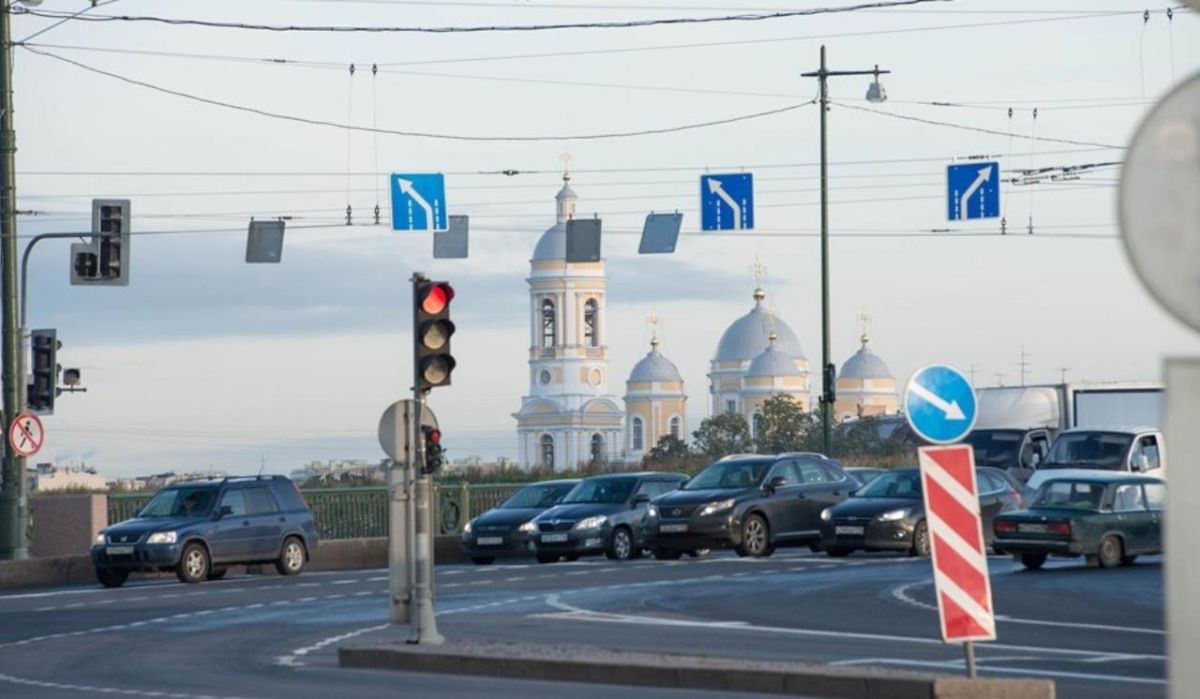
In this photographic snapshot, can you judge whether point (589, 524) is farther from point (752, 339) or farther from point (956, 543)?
point (752, 339)

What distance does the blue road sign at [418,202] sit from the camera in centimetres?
3691

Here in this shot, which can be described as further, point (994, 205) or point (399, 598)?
point (994, 205)

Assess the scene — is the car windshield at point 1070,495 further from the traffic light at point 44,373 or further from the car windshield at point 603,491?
the traffic light at point 44,373

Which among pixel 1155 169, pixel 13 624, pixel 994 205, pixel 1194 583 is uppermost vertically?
pixel 994 205

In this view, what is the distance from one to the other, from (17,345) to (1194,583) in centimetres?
3134

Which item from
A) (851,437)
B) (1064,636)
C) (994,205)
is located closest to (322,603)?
(1064,636)

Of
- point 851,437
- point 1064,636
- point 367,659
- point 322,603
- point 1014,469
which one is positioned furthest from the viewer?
point 851,437

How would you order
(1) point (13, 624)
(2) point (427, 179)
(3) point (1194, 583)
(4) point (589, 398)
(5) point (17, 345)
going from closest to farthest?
1. (3) point (1194, 583)
2. (1) point (13, 624)
3. (5) point (17, 345)
4. (2) point (427, 179)
5. (4) point (589, 398)

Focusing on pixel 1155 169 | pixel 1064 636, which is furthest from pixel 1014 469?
pixel 1155 169

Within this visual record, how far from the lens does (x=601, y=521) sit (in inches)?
1439

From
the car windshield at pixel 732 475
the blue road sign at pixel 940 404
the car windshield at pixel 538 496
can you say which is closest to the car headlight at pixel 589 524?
the car windshield at pixel 732 475

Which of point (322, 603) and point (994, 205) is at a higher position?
point (994, 205)

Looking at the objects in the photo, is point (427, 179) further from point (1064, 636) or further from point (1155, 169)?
point (1155, 169)

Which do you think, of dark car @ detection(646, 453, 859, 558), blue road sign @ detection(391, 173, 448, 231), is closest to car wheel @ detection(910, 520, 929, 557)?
dark car @ detection(646, 453, 859, 558)
